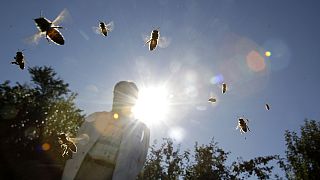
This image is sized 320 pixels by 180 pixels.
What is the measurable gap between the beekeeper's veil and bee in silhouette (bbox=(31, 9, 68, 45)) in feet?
7.40

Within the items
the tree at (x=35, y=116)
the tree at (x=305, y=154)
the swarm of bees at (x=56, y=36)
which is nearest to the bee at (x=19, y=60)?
the swarm of bees at (x=56, y=36)

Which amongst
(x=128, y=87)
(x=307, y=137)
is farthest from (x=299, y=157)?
(x=128, y=87)

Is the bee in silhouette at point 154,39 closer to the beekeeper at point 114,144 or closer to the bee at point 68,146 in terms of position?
the beekeeper at point 114,144

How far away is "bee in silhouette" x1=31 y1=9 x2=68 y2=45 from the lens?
6.29 metres

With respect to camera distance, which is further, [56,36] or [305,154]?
[305,154]

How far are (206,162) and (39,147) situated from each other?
19.2m

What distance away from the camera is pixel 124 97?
8086mm

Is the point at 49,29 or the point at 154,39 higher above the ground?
the point at 154,39

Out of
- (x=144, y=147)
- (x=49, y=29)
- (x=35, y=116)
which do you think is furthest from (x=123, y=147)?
(x=35, y=116)

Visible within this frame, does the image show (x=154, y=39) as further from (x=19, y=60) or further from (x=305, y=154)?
(x=305, y=154)

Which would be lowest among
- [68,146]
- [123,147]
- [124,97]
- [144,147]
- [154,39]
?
[68,146]

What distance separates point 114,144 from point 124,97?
1347 mm

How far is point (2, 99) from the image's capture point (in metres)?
39.3

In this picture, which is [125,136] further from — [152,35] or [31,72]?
[31,72]
